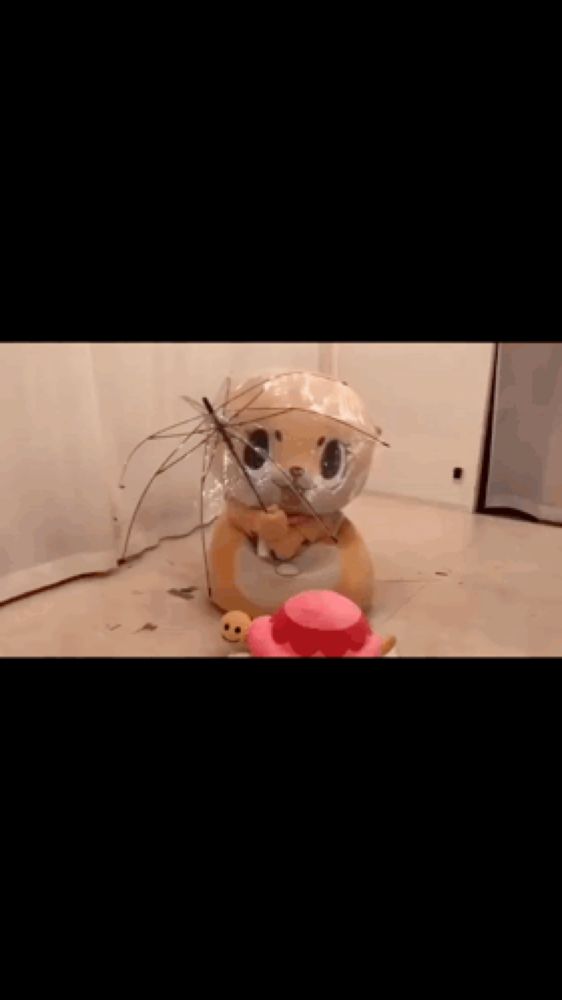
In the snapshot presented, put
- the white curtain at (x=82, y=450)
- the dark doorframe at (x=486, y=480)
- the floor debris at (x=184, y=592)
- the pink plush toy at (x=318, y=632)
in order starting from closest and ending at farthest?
the pink plush toy at (x=318, y=632)
the white curtain at (x=82, y=450)
the floor debris at (x=184, y=592)
the dark doorframe at (x=486, y=480)

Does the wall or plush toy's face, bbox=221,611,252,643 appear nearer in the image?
plush toy's face, bbox=221,611,252,643

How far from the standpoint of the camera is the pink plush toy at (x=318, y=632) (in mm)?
1231

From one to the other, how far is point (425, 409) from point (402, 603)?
3.36 feet

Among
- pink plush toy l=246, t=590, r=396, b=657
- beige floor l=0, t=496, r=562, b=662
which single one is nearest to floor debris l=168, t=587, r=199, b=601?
beige floor l=0, t=496, r=562, b=662

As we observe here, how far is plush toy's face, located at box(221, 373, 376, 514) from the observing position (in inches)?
59.8

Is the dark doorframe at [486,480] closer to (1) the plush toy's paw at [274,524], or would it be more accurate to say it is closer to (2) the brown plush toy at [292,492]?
(2) the brown plush toy at [292,492]

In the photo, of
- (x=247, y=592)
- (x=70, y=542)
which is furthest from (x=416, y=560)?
(x=70, y=542)

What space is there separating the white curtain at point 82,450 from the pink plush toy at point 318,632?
0.68 m

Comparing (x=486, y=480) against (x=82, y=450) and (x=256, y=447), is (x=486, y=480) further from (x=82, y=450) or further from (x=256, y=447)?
(x=82, y=450)

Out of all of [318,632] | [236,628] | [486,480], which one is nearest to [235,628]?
[236,628]

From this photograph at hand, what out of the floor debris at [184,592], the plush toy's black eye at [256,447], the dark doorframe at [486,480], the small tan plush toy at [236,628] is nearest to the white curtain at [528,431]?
the dark doorframe at [486,480]

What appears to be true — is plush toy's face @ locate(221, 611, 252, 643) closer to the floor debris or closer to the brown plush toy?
the brown plush toy

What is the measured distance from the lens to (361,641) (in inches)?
49.7
